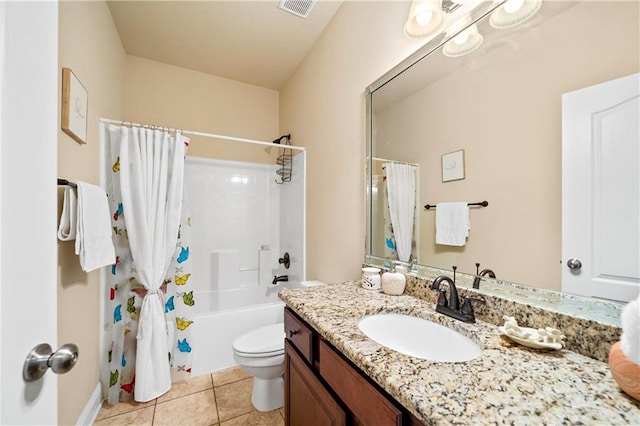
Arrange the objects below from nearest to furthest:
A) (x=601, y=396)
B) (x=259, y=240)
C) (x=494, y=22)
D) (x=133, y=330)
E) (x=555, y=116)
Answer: (x=601, y=396)
(x=555, y=116)
(x=494, y=22)
(x=133, y=330)
(x=259, y=240)

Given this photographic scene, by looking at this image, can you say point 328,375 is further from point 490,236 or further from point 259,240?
point 259,240

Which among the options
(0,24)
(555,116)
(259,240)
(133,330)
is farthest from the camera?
(259,240)

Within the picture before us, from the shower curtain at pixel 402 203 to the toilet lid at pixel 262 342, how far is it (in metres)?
0.95

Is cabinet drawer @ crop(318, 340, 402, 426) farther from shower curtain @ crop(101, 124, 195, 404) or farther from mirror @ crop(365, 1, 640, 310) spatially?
shower curtain @ crop(101, 124, 195, 404)

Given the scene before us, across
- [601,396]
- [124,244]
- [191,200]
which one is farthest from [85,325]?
[601,396]

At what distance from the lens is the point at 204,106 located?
2.64 meters

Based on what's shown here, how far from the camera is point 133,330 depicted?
173 cm

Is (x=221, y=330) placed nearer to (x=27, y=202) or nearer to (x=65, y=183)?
(x=65, y=183)

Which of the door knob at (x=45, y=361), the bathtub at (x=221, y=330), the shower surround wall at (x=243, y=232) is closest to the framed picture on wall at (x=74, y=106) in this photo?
the shower surround wall at (x=243, y=232)

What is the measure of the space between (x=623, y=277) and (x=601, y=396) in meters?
0.32

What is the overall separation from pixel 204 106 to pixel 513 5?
2.58m

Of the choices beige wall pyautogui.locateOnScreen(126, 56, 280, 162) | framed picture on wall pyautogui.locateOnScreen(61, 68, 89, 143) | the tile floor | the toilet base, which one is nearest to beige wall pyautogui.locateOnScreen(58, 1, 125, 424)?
framed picture on wall pyautogui.locateOnScreen(61, 68, 89, 143)

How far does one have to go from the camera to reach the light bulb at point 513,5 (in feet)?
2.81

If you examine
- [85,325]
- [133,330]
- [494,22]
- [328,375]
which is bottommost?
[133,330]
